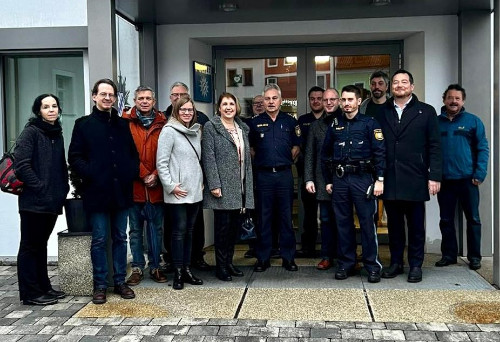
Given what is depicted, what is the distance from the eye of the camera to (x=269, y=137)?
21.8 feet

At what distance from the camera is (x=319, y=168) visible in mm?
6793

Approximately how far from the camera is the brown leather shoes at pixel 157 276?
21.3 feet

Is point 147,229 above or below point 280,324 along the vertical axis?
above

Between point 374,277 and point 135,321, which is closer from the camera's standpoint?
point 135,321

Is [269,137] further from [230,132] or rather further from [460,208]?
[460,208]

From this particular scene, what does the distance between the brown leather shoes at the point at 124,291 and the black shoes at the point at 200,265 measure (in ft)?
3.86

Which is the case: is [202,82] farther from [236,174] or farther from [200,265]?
[200,265]

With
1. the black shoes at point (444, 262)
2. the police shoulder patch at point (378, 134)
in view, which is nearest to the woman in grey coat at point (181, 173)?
the police shoulder patch at point (378, 134)

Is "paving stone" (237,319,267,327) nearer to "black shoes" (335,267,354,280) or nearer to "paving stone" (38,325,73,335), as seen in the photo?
"paving stone" (38,325,73,335)

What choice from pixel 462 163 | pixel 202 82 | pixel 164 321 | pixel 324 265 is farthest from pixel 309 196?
pixel 164 321

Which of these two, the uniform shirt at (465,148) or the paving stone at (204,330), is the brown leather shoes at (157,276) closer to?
the paving stone at (204,330)

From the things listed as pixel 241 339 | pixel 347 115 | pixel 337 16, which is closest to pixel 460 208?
pixel 347 115

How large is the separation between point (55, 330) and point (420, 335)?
283cm

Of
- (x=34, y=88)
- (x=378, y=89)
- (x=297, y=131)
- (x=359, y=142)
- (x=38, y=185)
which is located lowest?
(x=38, y=185)
